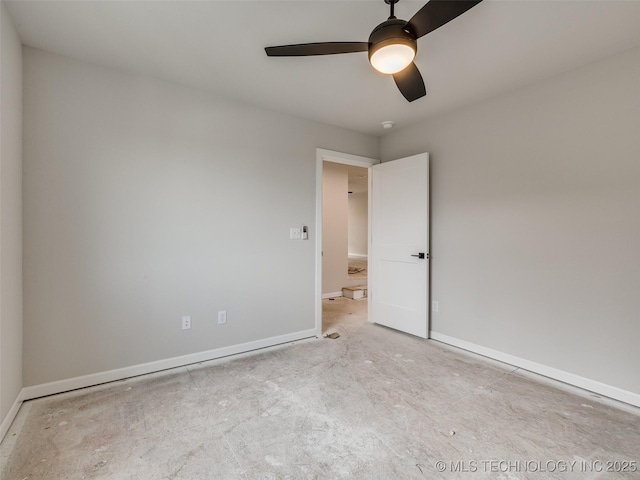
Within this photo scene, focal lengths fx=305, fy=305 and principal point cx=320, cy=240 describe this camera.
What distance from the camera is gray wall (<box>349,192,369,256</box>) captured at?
11.1 metres

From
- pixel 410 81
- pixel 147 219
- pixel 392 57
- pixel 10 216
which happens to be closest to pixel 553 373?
pixel 410 81

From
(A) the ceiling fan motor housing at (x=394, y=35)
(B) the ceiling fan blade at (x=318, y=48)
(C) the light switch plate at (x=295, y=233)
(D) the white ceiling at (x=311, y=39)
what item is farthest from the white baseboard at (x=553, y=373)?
(B) the ceiling fan blade at (x=318, y=48)

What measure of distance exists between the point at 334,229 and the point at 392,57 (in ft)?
13.8

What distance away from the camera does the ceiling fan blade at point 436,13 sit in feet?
4.26

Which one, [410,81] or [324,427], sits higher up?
[410,81]

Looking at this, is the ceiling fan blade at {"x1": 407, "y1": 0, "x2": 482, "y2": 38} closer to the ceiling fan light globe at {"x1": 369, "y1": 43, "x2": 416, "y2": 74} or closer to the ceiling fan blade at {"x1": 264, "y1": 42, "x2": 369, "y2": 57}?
the ceiling fan light globe at {"x1": 369, "y1": 43, "x2": 416, "y2": 74}

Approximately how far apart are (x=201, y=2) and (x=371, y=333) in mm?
3348

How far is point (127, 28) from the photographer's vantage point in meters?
1.93

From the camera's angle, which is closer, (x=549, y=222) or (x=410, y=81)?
(x=410, y=81)

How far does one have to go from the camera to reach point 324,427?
1.86m

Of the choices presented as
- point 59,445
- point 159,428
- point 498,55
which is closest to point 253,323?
point 159,428

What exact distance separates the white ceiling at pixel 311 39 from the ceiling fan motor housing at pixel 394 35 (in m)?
0.31

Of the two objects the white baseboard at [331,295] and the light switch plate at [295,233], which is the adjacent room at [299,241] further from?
the white baseboard at [331,295]

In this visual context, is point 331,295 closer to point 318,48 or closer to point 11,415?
point 11,415
